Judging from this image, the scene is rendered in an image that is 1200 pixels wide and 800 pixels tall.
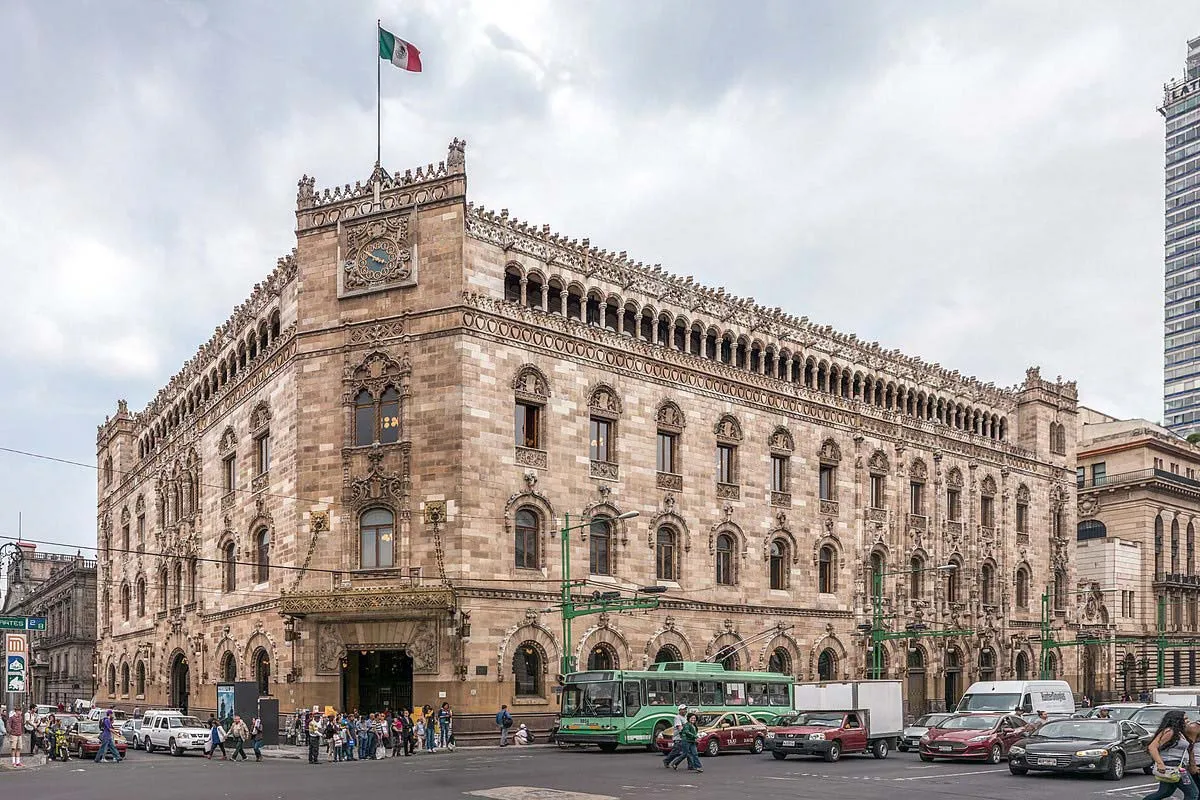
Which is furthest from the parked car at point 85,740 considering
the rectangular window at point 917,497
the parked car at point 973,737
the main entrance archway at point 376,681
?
the rectangular window at point 917,497

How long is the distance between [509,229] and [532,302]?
126 inches

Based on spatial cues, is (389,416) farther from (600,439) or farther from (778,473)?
(778,473)

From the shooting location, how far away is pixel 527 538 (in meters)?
47.6

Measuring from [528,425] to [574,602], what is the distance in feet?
23.6

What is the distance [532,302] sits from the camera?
49.8 meters

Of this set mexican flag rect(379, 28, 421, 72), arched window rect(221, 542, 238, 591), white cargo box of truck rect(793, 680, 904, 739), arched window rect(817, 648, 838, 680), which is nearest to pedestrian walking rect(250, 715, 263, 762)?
arched window rect(221, 542, 238, 591)

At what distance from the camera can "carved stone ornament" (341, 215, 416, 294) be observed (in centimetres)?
4734

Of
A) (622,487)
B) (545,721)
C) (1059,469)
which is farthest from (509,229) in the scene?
(1059,469)

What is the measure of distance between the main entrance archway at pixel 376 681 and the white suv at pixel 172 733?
539 centimetres

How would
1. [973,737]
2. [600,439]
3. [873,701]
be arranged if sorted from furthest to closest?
[600,439] < [873,701] < [973,737]

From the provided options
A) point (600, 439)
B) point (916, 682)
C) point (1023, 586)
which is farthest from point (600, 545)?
point (1023, 586)

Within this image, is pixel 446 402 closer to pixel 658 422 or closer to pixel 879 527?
pixel 658 422

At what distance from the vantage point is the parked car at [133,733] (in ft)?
156

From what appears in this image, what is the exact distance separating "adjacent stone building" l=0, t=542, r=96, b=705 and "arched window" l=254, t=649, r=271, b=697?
153 ft
